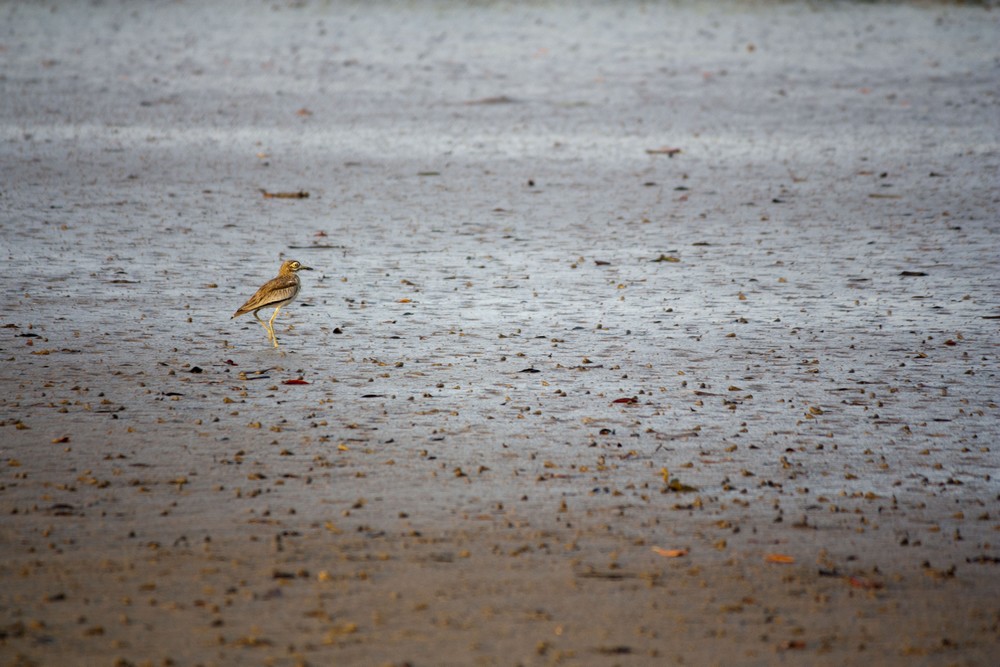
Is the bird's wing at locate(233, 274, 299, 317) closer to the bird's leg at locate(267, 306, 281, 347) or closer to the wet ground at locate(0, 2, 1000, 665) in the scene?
the bird's leg at locate(267, 306, 281, 347)

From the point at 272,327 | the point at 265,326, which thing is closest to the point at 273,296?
the point at 272,327

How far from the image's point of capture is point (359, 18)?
20.8 meters

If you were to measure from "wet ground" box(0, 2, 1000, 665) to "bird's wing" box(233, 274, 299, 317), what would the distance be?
234 millimetres

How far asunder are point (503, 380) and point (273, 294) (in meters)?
1.51

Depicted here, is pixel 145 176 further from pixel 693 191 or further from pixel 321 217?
pixel 693 191

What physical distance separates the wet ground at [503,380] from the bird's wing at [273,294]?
23 centimetres

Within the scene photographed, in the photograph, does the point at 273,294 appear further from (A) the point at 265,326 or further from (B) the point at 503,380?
(B) the point at 503,380

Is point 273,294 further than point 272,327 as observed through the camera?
No

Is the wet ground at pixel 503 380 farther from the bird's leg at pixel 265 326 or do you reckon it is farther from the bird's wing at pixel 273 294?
the bird's wing at pixel 273 294

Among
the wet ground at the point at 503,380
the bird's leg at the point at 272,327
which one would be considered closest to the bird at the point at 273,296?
the bird's leg at the point at 272,327

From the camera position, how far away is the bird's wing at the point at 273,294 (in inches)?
287

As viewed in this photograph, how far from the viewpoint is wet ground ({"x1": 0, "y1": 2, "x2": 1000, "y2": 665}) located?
4.24 meters

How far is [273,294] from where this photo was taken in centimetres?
729

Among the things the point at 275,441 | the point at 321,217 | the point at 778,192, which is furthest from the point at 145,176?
the point at 275,441
